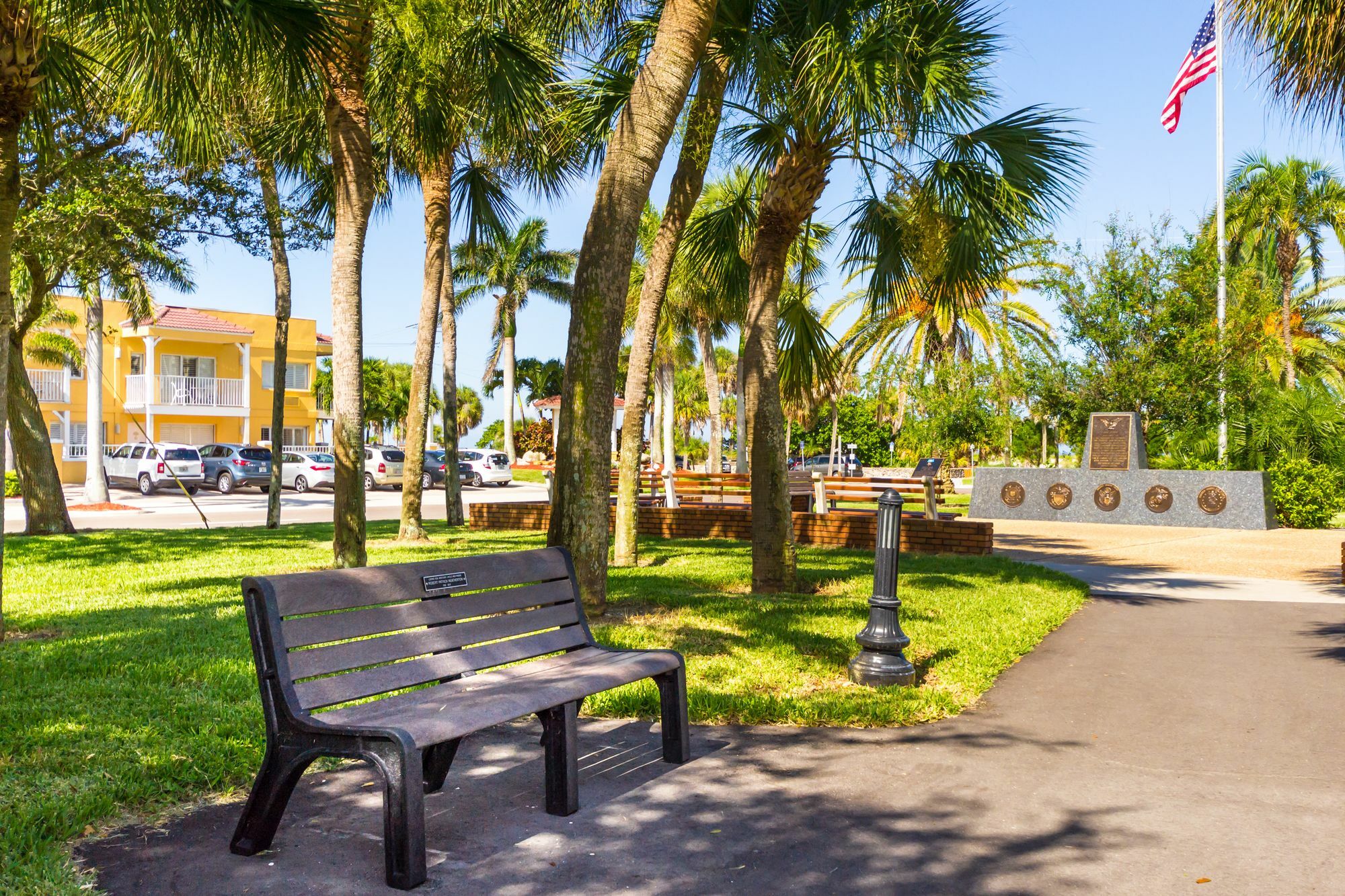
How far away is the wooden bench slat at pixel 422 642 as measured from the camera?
3.60 meters

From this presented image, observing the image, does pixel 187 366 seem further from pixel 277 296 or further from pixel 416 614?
pixel 416 614

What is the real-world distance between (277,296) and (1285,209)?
1217 inches

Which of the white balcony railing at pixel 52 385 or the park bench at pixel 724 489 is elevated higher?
the white balcony railing at pixel 52 385

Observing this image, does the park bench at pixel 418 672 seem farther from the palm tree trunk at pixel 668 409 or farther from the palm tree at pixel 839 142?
the palm tree trunk at pixel 668 409

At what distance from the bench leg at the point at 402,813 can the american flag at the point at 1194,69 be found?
25112 mm

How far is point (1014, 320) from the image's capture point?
35.1 m

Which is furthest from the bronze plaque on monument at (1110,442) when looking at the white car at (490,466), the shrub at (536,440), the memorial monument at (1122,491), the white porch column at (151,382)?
the shrub at (536,440)

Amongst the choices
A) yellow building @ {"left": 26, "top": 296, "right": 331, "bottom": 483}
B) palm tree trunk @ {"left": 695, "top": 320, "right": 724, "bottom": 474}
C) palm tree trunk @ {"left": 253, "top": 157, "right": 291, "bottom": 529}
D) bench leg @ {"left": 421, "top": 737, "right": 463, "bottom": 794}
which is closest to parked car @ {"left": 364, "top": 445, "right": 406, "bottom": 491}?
yellow building @ {"left": 26, "top": 296, "right": 331, "bottom": 483}

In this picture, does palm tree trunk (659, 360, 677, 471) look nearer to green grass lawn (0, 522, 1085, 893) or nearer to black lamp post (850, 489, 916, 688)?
green grass lawn (0, 522, 1085, 893)

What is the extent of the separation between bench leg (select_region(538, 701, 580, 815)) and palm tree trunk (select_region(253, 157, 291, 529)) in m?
12.2

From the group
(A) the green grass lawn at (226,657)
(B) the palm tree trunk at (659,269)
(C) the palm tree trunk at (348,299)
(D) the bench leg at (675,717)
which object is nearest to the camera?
(A) the green grass lawn at (226,657)

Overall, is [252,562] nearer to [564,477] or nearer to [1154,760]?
[564,477]

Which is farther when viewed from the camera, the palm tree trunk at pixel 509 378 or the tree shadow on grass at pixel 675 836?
the palm tree trunk at pixel 509 378

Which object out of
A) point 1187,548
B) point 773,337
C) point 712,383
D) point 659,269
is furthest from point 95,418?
point 1187,548
